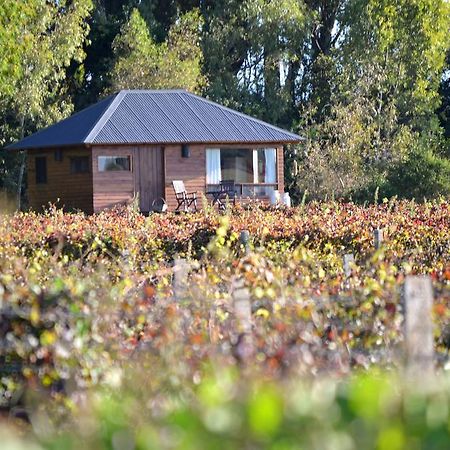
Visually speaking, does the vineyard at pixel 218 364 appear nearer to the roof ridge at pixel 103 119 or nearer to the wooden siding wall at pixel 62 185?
the roof ridge at pixel 103 119

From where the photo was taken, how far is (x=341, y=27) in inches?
2069

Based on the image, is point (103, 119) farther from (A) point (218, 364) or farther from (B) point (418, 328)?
(A) point (218, 364)

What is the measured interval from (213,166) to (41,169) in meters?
5.95

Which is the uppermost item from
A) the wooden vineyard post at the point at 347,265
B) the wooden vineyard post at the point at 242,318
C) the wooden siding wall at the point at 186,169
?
the wooden siding wall at the point at 186,169

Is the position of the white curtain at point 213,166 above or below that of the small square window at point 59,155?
below

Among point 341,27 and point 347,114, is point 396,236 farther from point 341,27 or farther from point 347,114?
point 341,27

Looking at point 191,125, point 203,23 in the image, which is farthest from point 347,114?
point 191,125

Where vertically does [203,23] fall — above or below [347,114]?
above

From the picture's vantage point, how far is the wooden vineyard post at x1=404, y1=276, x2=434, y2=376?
221 inches

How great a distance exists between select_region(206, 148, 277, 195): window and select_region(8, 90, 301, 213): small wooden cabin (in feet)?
0.11

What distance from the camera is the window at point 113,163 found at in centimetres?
3816

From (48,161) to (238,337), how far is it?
34.4 m

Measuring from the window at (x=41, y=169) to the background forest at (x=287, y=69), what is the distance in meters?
4.57

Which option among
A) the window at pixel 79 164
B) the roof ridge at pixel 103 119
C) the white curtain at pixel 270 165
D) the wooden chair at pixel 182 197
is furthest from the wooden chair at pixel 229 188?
the window at pixel 79 164
